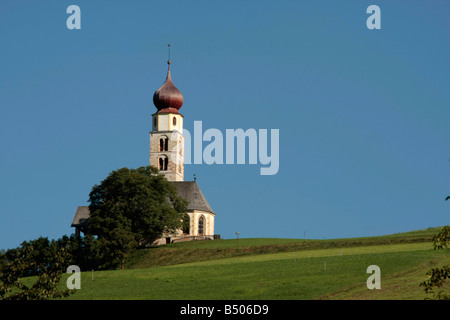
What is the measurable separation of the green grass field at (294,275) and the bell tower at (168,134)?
1553 inches

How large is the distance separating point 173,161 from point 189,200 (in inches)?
406

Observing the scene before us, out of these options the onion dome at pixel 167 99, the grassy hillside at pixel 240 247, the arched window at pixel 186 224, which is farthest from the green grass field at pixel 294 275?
the onion dome at pixel 167 99

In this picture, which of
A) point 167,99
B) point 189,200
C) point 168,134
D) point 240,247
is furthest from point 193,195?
point 240,247

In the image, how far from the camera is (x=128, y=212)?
305 ft

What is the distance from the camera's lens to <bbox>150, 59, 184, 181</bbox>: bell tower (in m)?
124

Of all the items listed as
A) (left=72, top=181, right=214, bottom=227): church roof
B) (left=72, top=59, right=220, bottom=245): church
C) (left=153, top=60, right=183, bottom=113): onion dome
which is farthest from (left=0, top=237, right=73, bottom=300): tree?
(left=153, top=60, right=183, bottom=113): onion dome

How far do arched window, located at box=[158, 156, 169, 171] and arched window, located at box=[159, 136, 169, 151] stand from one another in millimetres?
1615

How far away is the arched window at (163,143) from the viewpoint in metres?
Result: 126

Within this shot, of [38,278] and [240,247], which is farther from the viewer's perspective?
[240,247]

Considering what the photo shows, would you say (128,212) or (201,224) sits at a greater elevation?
(201,224)

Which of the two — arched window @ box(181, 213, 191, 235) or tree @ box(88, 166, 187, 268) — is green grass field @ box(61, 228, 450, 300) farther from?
arched window @ box(181, 213, 191, 235)

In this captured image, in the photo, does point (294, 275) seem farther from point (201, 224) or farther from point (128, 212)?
point (201, 224)
